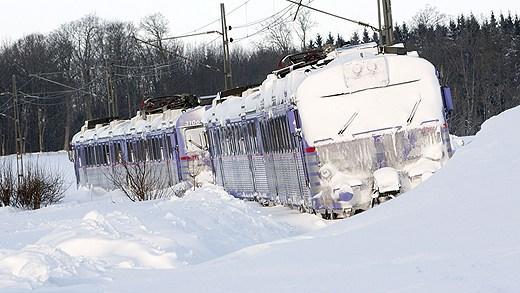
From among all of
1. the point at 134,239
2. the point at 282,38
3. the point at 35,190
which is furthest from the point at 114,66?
the point at 134,239

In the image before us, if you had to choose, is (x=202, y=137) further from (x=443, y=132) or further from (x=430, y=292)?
(x=430, y=292)

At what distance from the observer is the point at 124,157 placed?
1489 inches

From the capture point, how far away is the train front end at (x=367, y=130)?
17.5m

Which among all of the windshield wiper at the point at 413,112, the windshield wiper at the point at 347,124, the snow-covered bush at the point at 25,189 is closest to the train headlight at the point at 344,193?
the windshield wiper at the point at 347,124

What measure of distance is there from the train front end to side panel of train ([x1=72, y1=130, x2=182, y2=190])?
9.89m

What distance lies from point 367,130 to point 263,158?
5.37 m

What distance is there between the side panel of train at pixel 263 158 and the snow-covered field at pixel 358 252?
3.95 meters

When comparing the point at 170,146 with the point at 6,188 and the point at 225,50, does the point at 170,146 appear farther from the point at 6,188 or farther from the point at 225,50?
the point at 225,50

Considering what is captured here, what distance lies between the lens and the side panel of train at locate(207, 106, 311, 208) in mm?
19047

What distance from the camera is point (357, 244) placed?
9914mm

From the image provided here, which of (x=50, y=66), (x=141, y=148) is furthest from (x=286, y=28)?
(x=141, y=148)

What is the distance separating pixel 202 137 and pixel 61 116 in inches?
3020

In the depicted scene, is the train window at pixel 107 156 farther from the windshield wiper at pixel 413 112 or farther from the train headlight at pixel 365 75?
the windshield wiper at pixel 413 112

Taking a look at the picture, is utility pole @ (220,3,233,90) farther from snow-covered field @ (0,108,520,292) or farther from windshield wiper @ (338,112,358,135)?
snow-covered field @ (0,108,520,292)
